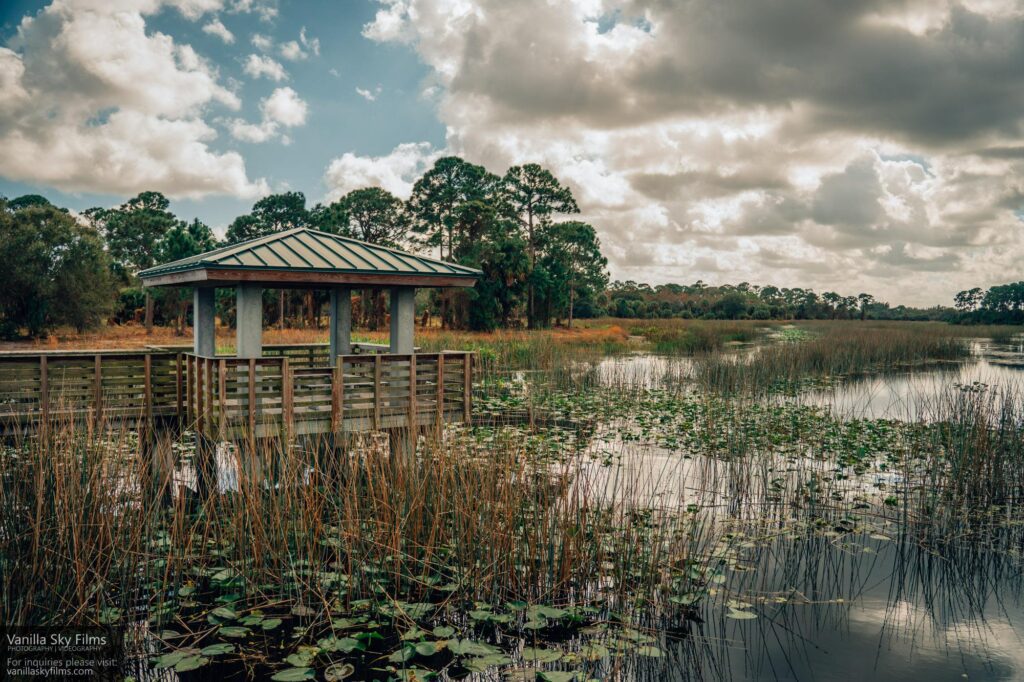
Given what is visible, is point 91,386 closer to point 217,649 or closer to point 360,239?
point 217,649

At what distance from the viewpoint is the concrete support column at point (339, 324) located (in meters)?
10.5

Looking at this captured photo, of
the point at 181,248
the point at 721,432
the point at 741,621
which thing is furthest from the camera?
the point at 181,248

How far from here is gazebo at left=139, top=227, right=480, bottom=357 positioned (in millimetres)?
8172

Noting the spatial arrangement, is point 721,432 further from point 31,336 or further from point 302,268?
point 31,336

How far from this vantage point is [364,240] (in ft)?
113

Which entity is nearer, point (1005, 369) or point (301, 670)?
point (301, 670)

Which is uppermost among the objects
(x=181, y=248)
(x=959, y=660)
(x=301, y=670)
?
(x=181, y=248)

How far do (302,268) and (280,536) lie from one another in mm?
4295

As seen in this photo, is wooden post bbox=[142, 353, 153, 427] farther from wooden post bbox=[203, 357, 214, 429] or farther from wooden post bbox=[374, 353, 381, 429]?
wooden post bbox=[374, 353, 381, 429]

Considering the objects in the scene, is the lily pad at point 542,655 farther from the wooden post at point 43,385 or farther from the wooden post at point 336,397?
the wooden post at point 43,385

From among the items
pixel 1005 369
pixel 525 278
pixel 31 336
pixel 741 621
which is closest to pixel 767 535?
pixel 741 621

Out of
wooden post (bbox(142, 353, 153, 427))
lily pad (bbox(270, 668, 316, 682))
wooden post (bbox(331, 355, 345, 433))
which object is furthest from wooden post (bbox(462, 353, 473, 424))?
lily pad (bbox(270, 668, 316, 682))

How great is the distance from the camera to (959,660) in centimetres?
434

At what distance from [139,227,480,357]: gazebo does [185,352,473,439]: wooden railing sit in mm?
594
